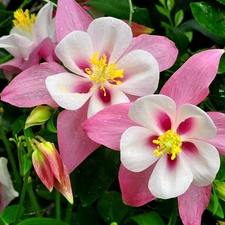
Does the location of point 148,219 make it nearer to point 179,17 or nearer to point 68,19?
point 68,19

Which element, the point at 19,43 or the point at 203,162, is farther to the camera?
the point at 19,43

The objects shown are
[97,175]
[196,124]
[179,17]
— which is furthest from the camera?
[179,17]

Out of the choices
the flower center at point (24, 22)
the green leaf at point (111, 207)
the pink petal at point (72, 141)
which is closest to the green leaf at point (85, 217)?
the green leaf at point (111, 207)

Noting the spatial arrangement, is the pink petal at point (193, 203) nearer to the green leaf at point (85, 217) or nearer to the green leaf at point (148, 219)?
the green leaf at point (148, 219)

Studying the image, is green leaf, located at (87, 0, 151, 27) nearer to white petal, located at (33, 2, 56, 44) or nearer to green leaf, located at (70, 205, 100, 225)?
white petal, located at (33, 2, 56, 44)

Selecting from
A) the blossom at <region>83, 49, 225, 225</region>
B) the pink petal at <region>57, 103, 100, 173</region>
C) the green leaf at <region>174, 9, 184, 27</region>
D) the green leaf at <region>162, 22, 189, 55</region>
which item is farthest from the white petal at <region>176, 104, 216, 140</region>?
the green leaf at <region>174, 9, 184, 27</region>

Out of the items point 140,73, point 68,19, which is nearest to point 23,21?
point 68,19

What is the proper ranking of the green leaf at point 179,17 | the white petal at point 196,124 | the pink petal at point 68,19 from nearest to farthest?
the white petal at point 196,124 → the pink petal at point 68,19 → the green leaf at point 179,17

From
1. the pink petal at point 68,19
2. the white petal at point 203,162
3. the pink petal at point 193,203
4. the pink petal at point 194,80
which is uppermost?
the pink petal at point 68,19
